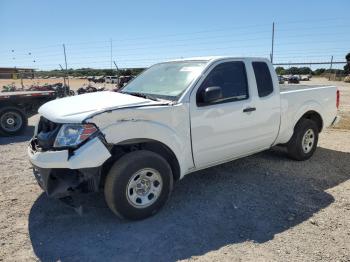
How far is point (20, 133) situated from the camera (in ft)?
31.8

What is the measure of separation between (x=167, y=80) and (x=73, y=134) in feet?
5.60

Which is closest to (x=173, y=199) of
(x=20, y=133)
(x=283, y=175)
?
(x=283, y=175)

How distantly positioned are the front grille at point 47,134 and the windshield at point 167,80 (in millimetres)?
1288

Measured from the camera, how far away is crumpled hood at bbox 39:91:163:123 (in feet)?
12.3

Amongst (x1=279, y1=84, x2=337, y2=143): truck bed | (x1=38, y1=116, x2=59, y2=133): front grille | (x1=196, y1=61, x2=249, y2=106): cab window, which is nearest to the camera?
(x1=38, y1=116, x2=59, y2=133): front grille

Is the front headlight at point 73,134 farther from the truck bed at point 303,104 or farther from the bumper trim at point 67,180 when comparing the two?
the truck bed at point 303,104

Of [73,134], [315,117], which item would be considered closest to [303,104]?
[315,117]

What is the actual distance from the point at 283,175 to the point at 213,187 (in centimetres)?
127

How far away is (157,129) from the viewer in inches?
159

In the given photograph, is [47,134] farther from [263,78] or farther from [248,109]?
[263,78]

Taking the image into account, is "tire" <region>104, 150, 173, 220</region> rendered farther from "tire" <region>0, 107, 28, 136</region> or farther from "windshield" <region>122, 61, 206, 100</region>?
"tire" <region>0, 107, 28, 136</region>

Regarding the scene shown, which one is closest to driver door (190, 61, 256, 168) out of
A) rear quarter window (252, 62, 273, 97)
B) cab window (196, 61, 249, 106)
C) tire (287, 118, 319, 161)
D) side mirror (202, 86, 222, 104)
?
cab window (196, 61, 249, 106)

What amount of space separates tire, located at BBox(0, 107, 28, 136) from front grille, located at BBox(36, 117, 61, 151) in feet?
19.2

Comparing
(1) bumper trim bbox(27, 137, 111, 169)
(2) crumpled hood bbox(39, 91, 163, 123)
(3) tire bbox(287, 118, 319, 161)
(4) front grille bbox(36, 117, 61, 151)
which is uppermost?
(2) crumpled hood bbox(39, 91, 163, 123)
